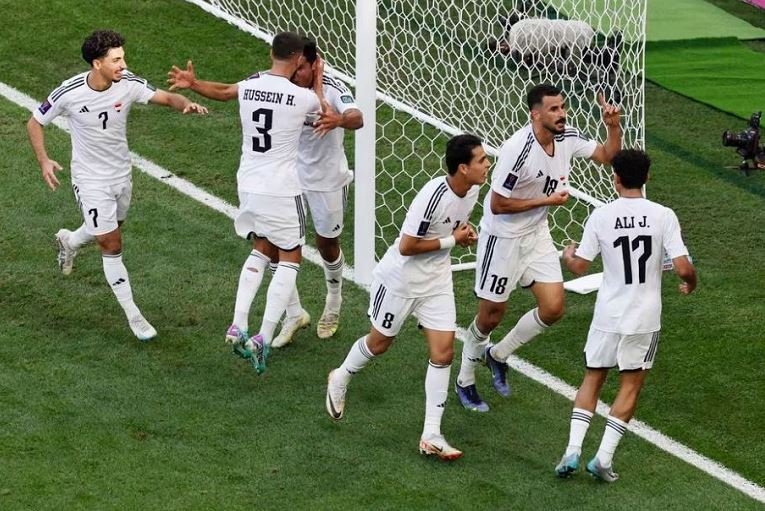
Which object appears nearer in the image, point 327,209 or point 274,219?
point 274,219

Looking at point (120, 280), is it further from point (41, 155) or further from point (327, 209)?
point (327, 209)

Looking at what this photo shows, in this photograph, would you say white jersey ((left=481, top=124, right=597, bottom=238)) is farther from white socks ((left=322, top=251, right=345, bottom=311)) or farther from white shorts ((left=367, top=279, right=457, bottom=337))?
white socks ((left=322, top=251, right=345, bottom=311))

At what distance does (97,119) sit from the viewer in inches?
351

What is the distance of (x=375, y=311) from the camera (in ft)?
26.1

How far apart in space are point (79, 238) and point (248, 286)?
1573 mm

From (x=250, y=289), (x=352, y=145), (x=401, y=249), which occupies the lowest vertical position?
(x=352, y=145)

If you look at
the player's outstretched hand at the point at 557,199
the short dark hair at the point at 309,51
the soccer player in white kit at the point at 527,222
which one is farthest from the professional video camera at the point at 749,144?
the short dark hair at the point at 309,51

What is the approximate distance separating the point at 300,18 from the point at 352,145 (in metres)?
1.33

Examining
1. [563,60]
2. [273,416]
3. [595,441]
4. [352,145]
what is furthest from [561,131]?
[352,145]

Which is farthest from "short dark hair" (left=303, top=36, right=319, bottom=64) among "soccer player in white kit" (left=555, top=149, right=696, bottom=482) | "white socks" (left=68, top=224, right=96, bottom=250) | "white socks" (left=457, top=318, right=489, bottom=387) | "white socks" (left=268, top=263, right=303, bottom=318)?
"soccer player in white kit" (left=555, top=149, right=696, bottom=482)

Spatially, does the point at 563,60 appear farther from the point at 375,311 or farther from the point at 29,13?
the point at 29,13

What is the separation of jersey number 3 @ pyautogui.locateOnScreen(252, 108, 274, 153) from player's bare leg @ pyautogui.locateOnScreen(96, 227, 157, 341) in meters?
1.21

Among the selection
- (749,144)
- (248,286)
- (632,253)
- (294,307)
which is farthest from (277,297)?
(749,144)

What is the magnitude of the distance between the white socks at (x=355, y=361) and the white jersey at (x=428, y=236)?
0.41 m
